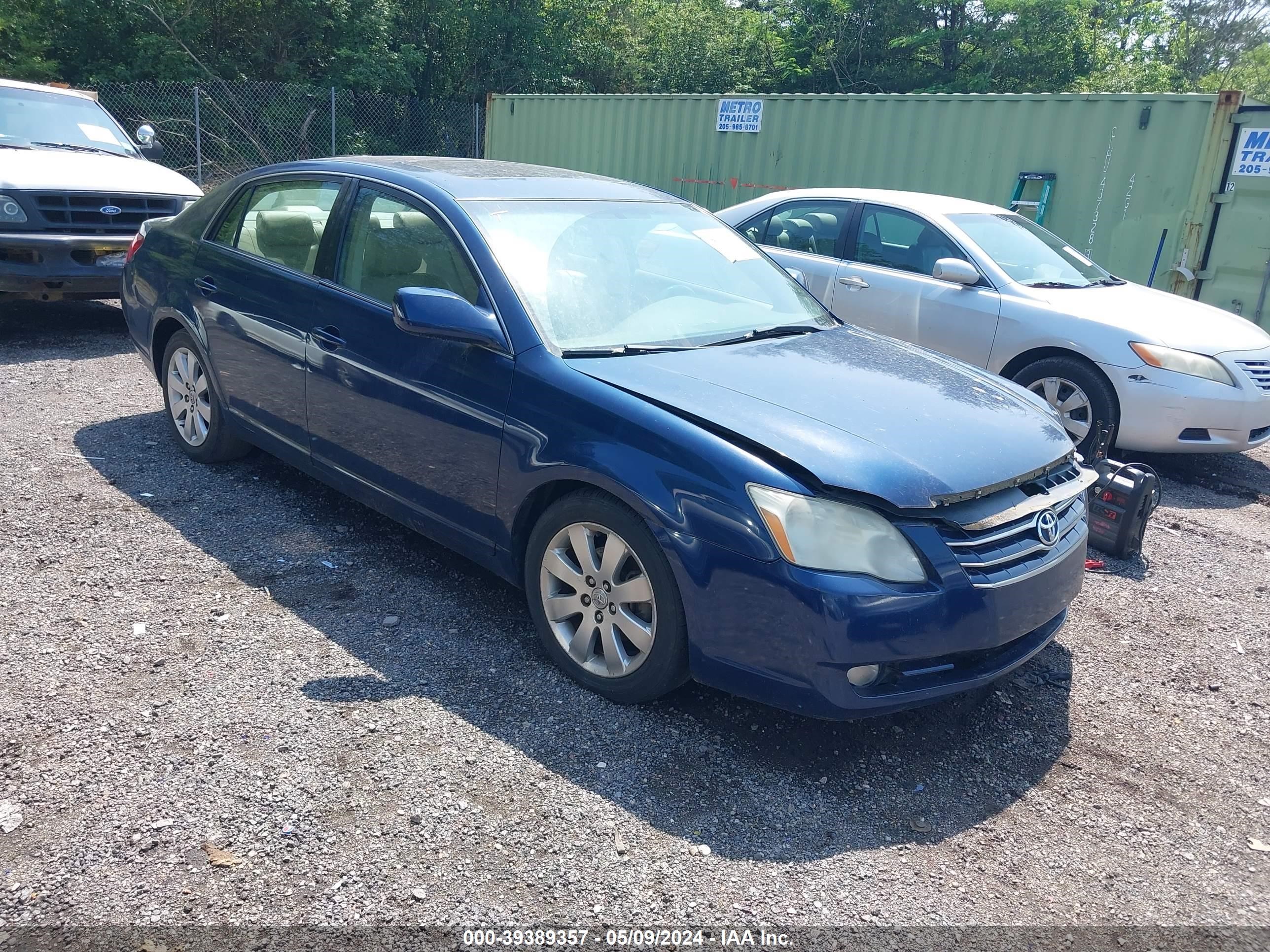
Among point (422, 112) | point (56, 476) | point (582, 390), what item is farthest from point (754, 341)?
point (422, 112)

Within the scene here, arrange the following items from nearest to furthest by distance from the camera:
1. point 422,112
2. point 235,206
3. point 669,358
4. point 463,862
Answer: point 463,862, point 669,358, point 235,206, point 422,112

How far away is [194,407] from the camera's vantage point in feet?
17.5

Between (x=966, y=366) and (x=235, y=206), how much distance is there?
361 cm

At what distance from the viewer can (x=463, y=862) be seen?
8.73ft

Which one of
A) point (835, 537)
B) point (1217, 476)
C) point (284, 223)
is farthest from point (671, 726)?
point (1217, 476)

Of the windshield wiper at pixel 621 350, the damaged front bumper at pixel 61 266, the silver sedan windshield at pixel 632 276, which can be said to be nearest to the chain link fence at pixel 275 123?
the damaged front bumper at pixel 61 266

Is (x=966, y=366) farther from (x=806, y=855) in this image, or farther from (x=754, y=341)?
(x=806, y=855)

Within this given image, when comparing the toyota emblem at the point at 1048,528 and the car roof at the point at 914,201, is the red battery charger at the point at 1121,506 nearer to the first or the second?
the toyota emblem at the point at 1048,528

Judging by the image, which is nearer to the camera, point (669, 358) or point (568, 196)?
point (669, 358)

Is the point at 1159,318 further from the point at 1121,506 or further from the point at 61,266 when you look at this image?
the point at 61,266

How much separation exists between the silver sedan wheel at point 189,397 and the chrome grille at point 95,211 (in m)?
3.16

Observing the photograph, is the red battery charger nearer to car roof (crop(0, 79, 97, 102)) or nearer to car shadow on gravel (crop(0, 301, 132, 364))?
car shadow on gravel (crop(0, 301, 132, 364))

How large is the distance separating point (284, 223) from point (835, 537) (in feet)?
10.4

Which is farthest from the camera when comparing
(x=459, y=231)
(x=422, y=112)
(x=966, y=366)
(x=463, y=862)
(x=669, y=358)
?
(x=422, y=112)
